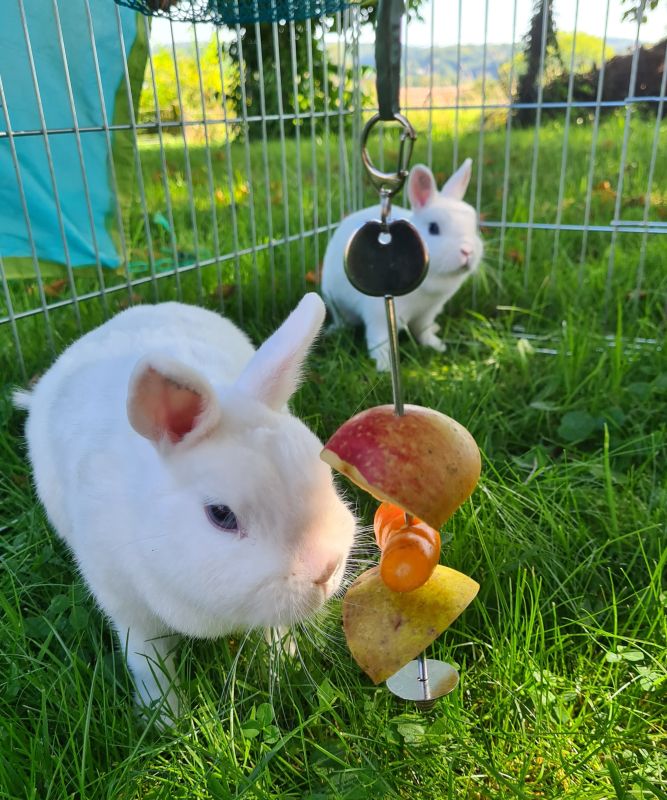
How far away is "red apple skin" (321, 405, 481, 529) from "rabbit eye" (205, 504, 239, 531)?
0.82ft

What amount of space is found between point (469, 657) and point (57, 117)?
8.33 ft

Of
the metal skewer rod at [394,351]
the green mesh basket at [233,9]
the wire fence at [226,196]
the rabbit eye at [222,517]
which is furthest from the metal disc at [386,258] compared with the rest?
the wire fence at [226,196]

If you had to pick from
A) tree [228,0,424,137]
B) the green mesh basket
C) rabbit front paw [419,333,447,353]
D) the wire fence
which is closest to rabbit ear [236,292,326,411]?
the green mesh basket

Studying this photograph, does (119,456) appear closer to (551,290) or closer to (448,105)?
(551,290)

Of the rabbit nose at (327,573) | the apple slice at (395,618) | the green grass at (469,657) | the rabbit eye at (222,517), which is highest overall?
the rabbit eye at (222,517)

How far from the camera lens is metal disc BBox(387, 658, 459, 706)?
1.35m

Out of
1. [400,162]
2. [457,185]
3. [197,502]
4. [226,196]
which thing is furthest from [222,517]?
[226,196]

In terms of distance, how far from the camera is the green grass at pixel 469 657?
4.43 ft

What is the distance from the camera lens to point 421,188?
135 inches

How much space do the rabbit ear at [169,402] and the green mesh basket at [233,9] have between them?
4.15 ft

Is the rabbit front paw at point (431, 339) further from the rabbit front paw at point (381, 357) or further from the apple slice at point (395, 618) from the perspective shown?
the apple slice at point (395, 618)

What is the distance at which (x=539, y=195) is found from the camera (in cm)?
523

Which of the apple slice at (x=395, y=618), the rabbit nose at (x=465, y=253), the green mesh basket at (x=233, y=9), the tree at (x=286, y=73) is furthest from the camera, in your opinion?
the tree at (x=286, y=73)

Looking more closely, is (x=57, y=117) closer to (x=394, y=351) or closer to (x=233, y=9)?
(x=233, y=9)
